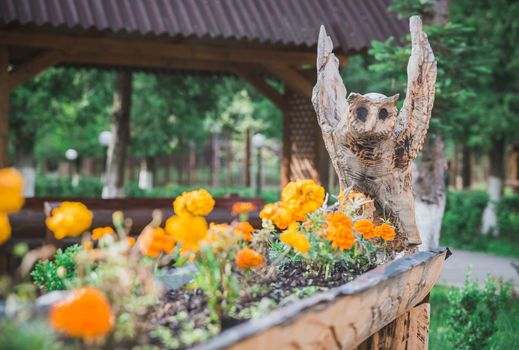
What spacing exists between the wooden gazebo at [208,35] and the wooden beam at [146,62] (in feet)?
0.05

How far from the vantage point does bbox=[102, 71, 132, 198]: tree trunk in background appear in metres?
12.6

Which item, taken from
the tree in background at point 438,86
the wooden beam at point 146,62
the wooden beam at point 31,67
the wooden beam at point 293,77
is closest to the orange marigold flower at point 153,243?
the tree in background at point 438,86

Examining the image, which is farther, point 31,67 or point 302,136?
point 302,136

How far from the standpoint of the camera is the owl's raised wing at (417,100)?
11.7 ft

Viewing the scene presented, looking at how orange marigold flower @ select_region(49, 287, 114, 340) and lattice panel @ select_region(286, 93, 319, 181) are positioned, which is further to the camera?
lattice panel @ select_region(286, 93, 319, 181)

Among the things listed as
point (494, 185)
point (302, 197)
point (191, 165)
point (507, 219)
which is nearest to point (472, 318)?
point (302, 197)

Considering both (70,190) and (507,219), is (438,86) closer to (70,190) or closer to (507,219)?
(507,219)

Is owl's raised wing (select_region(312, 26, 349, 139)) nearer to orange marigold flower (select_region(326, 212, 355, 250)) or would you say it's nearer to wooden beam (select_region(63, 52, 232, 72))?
orange marigold flower (select_region(326, 212, 355, 250))

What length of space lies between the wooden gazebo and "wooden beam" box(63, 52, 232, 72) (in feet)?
0.05

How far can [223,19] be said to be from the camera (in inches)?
305

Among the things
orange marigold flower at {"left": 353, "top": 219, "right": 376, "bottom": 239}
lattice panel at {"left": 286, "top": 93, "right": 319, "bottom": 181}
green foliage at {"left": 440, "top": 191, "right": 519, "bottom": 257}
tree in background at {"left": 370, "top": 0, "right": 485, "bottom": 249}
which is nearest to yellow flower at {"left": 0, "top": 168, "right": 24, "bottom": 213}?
orange marigold flower at {"left": 353, "top": 219, "right": 376, "bottom": 239}

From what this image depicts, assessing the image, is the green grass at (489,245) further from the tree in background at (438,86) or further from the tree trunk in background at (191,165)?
the tree trunk in background at (191,165)

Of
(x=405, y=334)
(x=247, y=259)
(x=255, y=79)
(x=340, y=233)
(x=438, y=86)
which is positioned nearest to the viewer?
(x=247, y=259)

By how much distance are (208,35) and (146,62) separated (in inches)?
106
